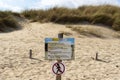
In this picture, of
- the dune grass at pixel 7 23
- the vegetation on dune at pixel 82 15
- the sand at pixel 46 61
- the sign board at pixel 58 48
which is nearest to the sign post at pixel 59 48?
the sign board at pixel 58 48

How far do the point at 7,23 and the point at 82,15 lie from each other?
3.74 m

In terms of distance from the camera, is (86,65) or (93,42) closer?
(86,65)

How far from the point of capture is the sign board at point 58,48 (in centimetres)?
568

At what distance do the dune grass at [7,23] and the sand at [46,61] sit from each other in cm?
66

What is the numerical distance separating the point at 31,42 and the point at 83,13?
612cm

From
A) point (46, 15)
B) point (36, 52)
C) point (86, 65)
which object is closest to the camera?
point (86, 65)

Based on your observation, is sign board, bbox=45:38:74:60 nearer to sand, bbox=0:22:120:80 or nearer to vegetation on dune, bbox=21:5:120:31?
sand, bbox=0:22:120:80

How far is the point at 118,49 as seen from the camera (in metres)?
11.7

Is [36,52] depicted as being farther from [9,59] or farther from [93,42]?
[93,42]

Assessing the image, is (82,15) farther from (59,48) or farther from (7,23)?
(59,48)

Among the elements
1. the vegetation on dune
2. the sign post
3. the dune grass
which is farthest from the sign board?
the vegetation on dune

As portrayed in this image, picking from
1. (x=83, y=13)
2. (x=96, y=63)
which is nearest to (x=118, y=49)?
(x=96, y=63)

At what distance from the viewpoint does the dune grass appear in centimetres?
1449

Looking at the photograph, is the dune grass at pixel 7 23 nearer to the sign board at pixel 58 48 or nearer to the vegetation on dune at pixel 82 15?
the vegetation on dune at pixel 82 15
